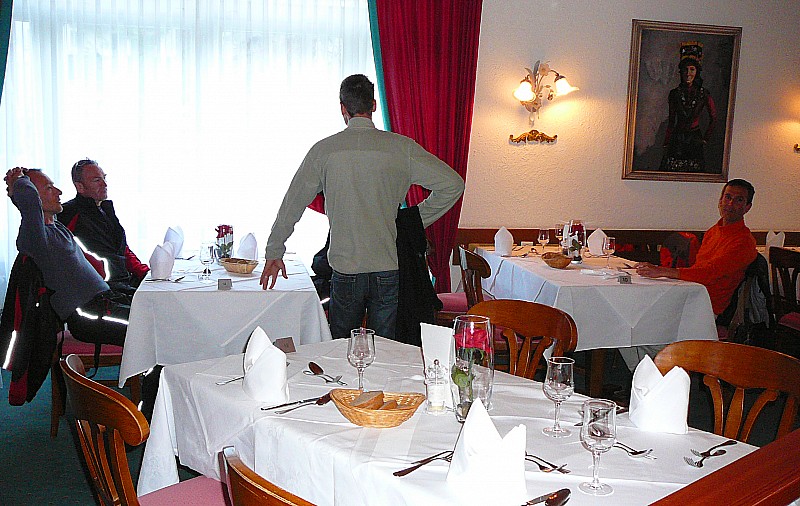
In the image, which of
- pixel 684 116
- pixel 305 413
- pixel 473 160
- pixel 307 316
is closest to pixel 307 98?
pixel 473 160

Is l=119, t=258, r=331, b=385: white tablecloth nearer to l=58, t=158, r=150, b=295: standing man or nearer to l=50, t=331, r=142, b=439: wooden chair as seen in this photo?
l=50, t=331, r=142, b=439: wooden chair

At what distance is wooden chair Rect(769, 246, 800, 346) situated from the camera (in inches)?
174

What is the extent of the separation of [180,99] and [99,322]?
228cm

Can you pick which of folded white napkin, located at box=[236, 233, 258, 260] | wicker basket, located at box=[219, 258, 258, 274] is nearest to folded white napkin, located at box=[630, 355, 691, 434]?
wicker basket, located at box=[219, 258, 258, 274]

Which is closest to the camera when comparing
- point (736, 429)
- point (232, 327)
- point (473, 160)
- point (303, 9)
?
point (736, 429)

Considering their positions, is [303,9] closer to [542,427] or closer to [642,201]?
[642,201]

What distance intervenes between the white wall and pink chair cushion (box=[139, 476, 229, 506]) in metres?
4.03

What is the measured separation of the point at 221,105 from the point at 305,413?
13.0 ft

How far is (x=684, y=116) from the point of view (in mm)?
6020

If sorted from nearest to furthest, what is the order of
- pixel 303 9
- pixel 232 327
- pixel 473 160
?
1. pixel 232 327
2. pixel 303 9
3. pixel 473 160

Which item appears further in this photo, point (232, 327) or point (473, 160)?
point (473, 160)

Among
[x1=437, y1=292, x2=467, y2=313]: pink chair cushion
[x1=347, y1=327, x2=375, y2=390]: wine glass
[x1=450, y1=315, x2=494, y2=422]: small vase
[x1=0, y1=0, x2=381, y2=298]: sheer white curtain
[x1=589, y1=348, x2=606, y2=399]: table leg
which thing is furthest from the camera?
[x1=0, y1=0, x2=381, y2=298]: sheer white curtain

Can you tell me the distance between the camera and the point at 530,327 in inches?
104

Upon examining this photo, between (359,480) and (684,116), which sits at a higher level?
(684,116)
